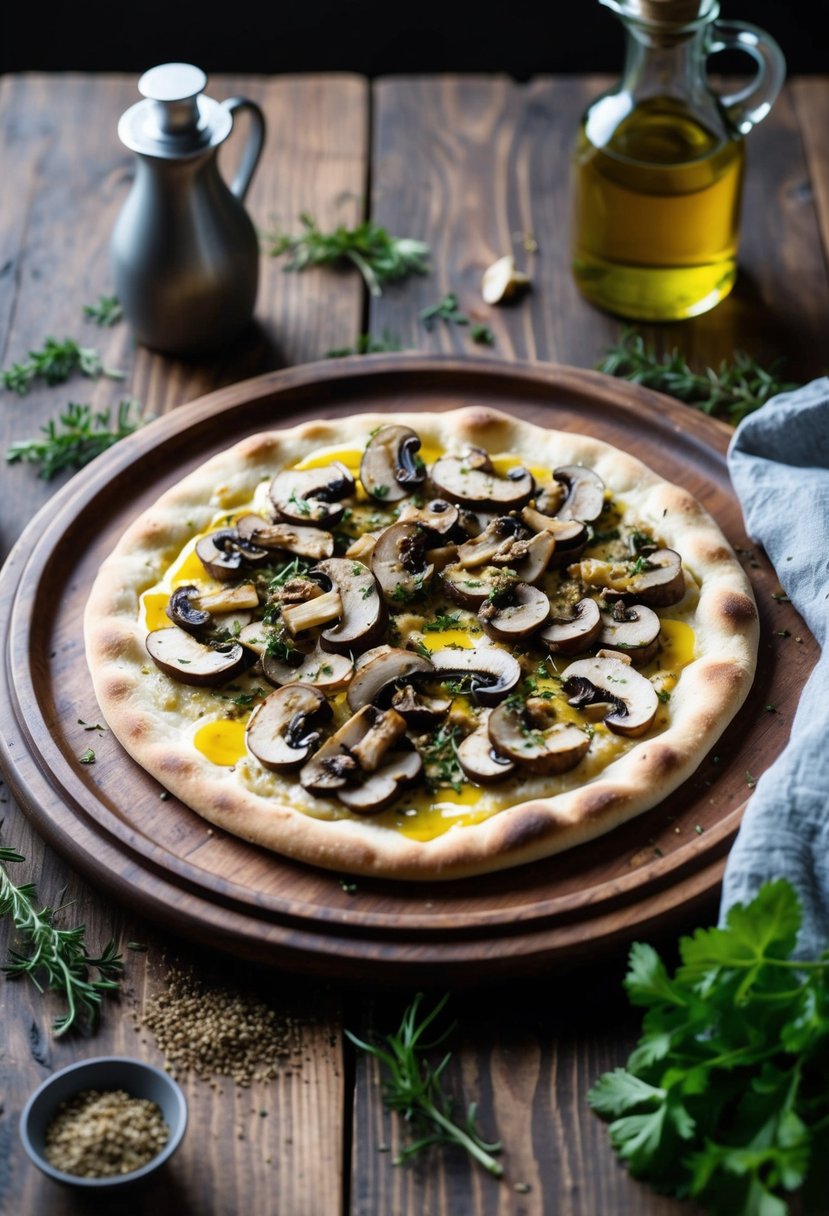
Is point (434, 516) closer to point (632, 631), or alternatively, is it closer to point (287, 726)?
point (632, 631)

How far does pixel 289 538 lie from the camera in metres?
5.22

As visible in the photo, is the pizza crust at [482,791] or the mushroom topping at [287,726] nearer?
the pizza crust at [482,791]

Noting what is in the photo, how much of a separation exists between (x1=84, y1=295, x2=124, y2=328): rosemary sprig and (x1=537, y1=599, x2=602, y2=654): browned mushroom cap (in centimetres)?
299

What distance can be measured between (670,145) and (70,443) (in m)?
2.86

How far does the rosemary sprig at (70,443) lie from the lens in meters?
5.96

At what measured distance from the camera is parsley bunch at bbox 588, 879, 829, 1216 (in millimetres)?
3480

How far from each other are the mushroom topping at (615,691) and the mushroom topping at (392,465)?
1111 millimetres

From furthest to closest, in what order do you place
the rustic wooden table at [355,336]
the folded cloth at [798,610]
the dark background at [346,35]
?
1. the dark background at [346,35]
2. the folded cloth at [798,610]
3. the rustic wooden table at [355,336]

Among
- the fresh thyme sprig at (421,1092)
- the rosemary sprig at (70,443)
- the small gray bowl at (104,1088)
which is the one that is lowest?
the fresh thyme sprig at (421,1092)

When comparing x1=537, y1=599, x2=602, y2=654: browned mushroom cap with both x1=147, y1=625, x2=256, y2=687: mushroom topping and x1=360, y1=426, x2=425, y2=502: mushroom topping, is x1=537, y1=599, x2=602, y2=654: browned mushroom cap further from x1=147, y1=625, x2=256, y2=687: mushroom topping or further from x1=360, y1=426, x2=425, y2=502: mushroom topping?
x1=147, y1=625, x2=256, y2=687: mushroom topping

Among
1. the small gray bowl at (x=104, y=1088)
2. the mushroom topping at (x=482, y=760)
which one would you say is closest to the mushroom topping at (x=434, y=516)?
the mushroom topping at (x=482, y=760)

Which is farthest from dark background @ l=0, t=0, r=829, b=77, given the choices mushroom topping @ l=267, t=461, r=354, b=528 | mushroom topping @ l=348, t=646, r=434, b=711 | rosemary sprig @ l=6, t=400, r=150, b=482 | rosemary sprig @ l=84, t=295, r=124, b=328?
mushroom topping @ l=348, t=646, r=434, b=711

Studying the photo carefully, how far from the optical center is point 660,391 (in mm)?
6188

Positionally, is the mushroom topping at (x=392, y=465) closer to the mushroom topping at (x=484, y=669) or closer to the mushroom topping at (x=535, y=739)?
the mushroom topping at (x=484, y=669)
